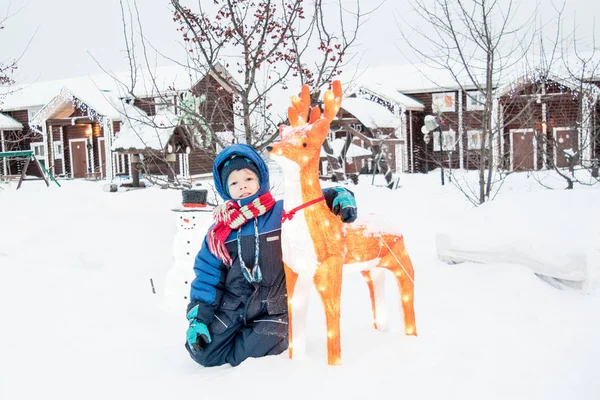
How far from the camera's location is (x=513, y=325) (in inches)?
124

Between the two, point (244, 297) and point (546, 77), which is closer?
point (244, 297)

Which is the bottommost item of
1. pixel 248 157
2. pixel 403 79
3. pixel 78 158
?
pixel 248 157

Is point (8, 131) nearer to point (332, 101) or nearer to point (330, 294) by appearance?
point (332, 101)

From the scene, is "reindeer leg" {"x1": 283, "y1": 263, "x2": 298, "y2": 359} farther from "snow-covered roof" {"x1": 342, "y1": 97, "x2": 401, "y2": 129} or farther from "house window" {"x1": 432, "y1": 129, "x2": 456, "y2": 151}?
"house window" {"x1": 432, "y1": 129, "x2": 456, "y2": 151}

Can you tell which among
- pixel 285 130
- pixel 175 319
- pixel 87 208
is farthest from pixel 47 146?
pixel 285 130

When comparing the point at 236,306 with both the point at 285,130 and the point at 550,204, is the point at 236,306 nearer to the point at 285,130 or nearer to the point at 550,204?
the point at 285,130

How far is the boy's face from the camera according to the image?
2846 mm

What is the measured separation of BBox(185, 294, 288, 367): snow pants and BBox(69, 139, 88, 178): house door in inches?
845

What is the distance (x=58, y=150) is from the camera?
74.6 ft

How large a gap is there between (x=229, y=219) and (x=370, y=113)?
13487 mm

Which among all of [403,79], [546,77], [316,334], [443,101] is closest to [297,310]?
[316,334]

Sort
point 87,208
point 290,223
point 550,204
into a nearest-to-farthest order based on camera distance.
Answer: point 290,223 → point 550,204 → point 87,208

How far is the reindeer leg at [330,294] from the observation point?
254cm

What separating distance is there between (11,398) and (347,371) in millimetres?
1614
